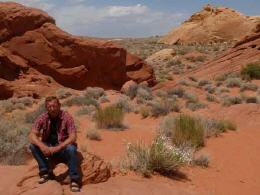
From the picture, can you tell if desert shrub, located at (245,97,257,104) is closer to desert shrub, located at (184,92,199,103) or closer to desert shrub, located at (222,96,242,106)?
desert shrub, located at (222,96,242,106)

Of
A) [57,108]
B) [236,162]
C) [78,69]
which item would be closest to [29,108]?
[78,69]

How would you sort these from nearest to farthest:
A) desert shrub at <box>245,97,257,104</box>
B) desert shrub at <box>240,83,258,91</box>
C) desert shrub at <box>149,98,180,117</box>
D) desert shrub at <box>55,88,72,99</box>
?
1. desert shrub at <box>149,98,180,117</box>
2. desert shrub at <box>245,97,257,104</box>
3. desert shrub at <box>55,88,72,99</box>
4. desert shrub at <box>240,83,258,91</box>

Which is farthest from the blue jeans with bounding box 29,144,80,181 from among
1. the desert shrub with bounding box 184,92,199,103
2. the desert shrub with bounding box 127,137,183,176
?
the desert shrub with bounding box 184,92,199,103

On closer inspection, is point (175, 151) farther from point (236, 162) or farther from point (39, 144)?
point (39, 144)

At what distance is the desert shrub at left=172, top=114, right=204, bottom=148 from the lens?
9.73 m

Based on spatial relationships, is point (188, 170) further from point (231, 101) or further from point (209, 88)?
point (209, 88)

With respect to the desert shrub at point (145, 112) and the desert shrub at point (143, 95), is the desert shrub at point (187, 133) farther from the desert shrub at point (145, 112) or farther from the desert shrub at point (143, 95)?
the desert shrub at point (143, 95)

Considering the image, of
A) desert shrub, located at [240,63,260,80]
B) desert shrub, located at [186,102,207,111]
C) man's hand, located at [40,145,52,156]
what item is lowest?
desert shrub, located at [186,102,207,111]

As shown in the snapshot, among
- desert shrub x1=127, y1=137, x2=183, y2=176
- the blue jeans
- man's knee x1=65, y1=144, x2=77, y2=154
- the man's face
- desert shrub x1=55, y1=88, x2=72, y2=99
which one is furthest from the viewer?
desert shrub x1=55, y1=88, x2=72, y2=99

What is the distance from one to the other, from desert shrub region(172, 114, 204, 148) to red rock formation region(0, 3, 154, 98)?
31.4 feet

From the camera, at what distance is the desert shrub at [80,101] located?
53.8 ft

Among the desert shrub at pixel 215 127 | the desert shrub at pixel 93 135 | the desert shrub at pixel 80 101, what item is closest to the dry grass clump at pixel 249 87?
the desert shrub at pixel 80 101

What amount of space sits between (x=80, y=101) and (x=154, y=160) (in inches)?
376

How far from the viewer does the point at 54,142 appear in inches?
256
